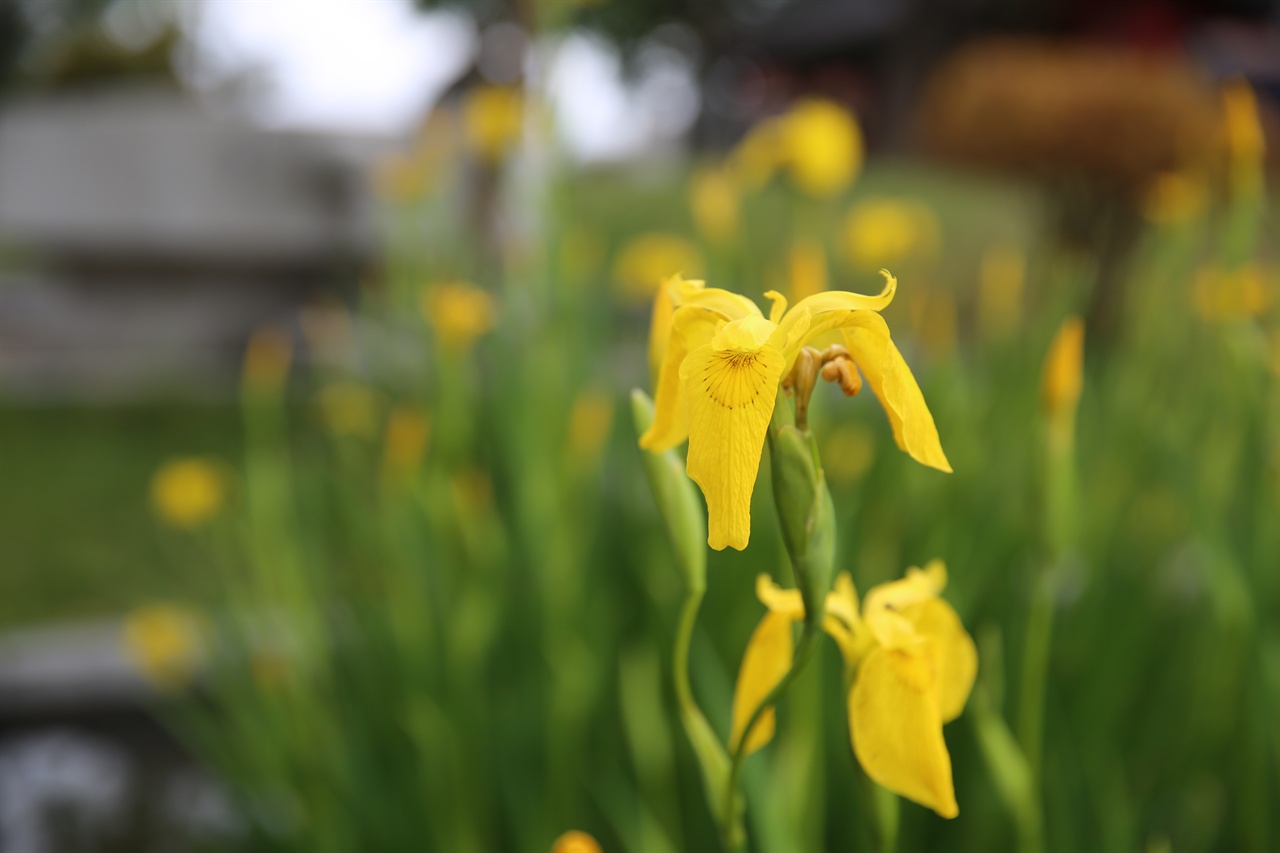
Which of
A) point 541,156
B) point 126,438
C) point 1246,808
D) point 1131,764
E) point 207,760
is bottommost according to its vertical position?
point 126,438

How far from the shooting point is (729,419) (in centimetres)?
25

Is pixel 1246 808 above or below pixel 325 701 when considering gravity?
above

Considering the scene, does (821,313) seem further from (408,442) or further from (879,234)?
(879,234)

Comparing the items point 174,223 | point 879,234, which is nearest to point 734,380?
point 879,234

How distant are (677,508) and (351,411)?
39.8 inches

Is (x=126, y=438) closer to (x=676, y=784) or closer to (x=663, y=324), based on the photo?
(x=676, y=784)

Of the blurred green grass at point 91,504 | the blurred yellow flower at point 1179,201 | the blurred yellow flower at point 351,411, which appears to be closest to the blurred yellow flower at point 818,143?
the blurred yellow flower at point 1179,201

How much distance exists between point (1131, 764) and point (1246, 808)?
0.27 metres

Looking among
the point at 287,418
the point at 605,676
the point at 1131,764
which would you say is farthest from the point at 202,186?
the point at 1131,764

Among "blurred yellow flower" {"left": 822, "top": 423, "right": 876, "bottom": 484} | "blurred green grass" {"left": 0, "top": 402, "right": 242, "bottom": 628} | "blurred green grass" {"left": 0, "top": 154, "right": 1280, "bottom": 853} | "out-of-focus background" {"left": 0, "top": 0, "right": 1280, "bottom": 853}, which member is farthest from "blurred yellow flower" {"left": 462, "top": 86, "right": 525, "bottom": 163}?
"blurred green grass" {"left": 0, "top": 402, "right": 242, "bottom": 628}

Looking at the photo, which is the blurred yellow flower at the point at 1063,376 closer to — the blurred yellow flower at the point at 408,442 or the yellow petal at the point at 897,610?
the yellow petal at the point at 897,610

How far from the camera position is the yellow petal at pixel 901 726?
0.98 ft

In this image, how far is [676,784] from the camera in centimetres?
81

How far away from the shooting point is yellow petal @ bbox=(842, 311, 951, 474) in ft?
0.87
